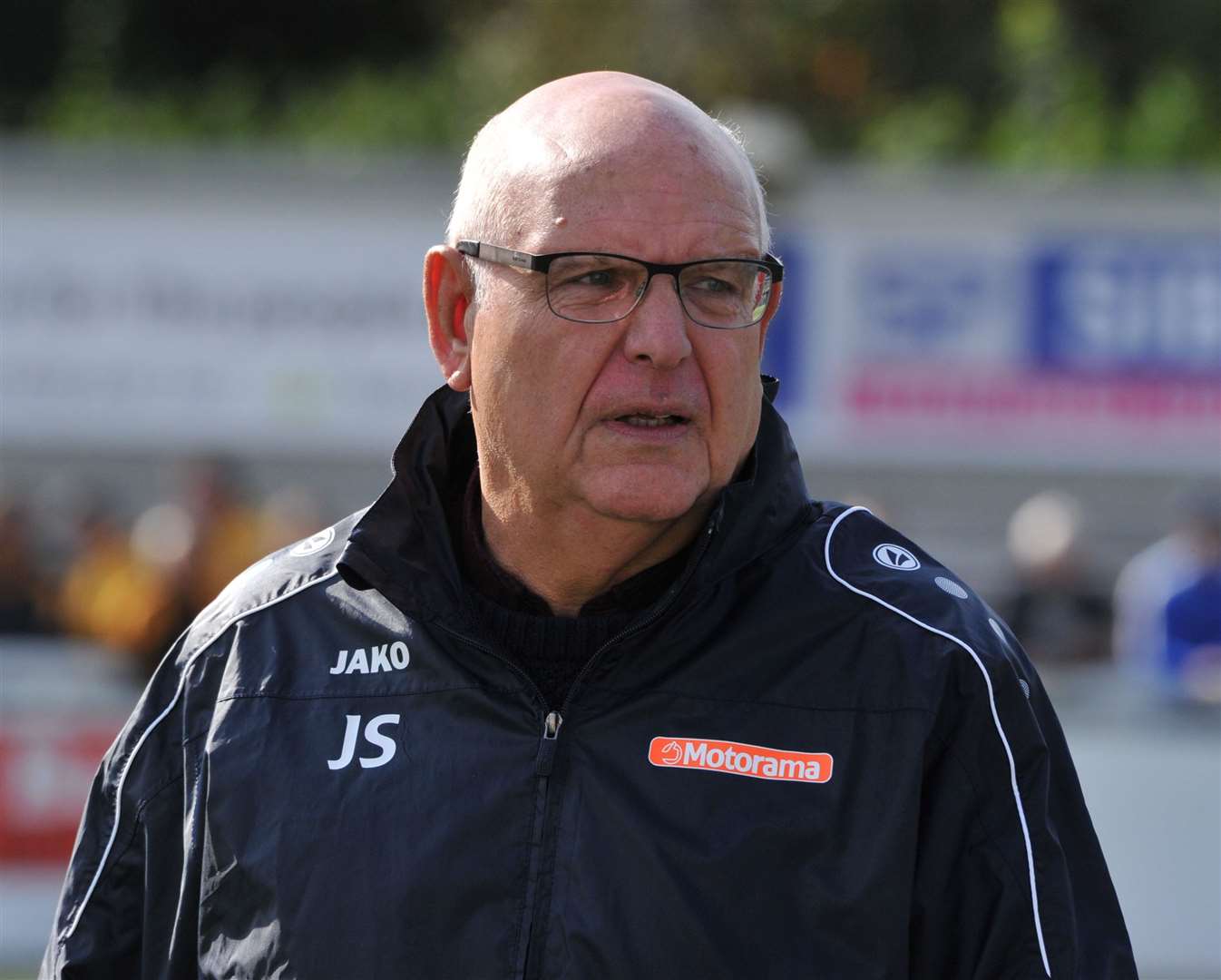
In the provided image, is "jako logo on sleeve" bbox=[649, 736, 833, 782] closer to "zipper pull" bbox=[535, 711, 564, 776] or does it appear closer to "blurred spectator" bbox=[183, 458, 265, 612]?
"zipper pull" bbox=[535, 711, 564, 776]

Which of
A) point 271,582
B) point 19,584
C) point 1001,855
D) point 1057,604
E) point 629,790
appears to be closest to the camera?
point 1001,855

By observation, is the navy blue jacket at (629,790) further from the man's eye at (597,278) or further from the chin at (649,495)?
the man's eye at (597,278)

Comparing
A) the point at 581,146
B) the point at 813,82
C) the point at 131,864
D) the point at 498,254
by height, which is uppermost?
the point at 813,82

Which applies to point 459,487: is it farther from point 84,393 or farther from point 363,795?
point 84,393

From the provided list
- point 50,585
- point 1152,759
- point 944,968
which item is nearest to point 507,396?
point 944,968

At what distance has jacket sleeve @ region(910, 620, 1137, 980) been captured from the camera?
217cm

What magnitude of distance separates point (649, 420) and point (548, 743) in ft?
1.36

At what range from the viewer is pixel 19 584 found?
10391 millimetres

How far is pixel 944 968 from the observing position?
222 cm

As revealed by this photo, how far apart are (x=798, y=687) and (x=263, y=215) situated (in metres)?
11.1

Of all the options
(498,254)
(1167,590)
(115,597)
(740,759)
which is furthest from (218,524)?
(740,759)

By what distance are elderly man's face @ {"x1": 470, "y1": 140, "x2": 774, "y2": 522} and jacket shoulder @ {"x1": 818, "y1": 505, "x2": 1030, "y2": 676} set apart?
0.58 ft

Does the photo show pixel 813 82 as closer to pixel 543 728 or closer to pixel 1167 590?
pixel 1167 590

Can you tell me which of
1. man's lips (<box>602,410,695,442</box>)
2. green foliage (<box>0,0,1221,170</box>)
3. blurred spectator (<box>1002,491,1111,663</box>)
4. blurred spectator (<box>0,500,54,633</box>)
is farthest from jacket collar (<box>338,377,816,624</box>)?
green foliage (<box>0,0,1221,170</box>)
